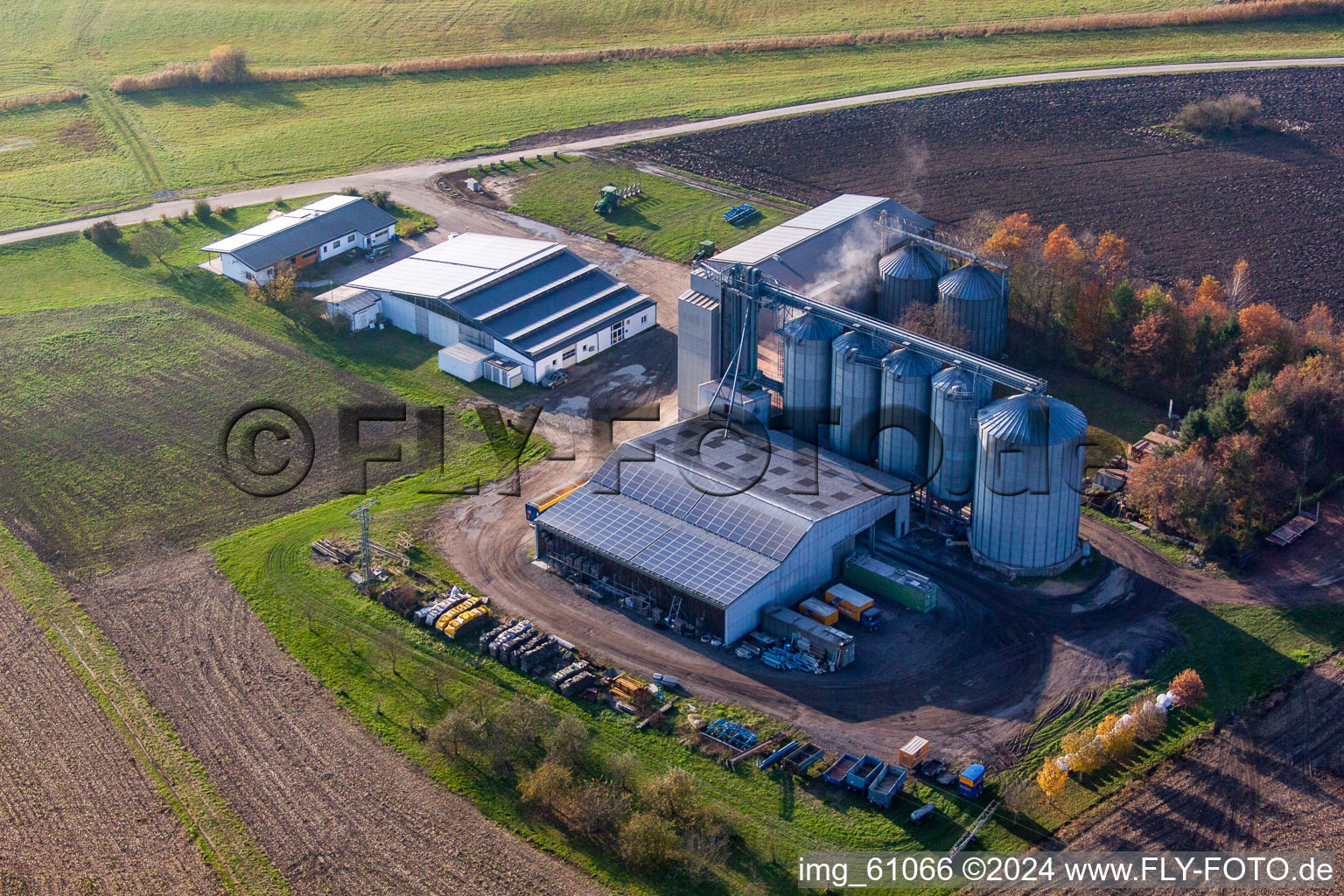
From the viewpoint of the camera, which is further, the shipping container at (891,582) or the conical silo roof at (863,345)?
the conical silo roof at (863,345)

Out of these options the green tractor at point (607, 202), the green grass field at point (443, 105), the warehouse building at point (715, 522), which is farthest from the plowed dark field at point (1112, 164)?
the warehouse building at point (715, 522)

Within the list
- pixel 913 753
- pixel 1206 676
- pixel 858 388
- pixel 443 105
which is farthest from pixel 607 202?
pixel 913 753

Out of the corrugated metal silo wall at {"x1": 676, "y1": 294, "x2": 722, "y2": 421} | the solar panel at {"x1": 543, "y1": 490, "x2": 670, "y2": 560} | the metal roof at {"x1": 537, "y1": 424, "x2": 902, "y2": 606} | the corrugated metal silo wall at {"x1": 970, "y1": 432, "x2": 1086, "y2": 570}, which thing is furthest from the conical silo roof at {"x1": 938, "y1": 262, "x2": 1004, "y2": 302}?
the solar panel at {"x1": 543, "y1": 490, "x2": 670, "y2": 560}

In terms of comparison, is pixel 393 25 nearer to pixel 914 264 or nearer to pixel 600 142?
pixel 600 142

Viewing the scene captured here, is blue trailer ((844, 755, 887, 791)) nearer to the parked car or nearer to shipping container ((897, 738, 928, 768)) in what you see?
shipping container ((897, 738, 928, 768))

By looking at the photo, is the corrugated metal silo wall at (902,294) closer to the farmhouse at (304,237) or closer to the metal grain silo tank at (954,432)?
the metal grain silo tank at (954,432)
